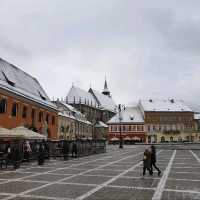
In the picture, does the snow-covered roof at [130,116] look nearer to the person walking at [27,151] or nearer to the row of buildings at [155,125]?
the row of buildings at [155,125]

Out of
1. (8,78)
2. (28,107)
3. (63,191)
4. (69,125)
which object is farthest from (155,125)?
(63,191)

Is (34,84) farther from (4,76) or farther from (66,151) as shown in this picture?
(66,151)

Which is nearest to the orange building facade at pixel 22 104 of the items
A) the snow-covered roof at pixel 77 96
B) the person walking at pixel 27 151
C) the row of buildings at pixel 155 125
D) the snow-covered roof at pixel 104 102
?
the person walking at pixel 27 151

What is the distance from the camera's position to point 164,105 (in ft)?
312

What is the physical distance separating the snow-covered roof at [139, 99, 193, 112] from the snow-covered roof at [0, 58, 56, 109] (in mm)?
A: 49225

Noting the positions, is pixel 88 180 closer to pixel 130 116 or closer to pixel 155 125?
pixel 130 116

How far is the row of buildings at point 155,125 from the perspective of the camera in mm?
91000

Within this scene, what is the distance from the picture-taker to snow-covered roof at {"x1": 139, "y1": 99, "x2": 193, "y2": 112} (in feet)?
307

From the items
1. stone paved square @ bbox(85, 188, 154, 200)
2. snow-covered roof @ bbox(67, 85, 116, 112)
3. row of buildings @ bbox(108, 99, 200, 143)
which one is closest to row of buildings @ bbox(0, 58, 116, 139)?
row of buildings @ bbox(108, 99, 200, 143)

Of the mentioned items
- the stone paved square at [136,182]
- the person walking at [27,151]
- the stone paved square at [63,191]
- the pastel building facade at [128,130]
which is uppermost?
the pastel building facade at [128,130]

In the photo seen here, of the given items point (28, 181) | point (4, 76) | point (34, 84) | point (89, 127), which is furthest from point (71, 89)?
point (28, 181)

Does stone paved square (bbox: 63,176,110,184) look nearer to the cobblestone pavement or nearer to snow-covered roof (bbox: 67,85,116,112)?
the cobblestone pavement

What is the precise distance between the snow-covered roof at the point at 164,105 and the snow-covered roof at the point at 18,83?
49.2 metres

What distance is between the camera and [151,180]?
612 inches
